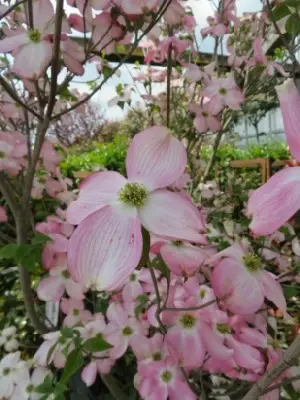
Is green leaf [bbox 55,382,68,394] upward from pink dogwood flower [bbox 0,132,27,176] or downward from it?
downward

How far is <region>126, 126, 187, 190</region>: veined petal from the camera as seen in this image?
1.38 feet

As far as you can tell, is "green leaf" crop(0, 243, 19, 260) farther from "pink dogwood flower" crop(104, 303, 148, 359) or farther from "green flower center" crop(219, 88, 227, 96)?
"green flower center" crop(219, 88, 227, 96)

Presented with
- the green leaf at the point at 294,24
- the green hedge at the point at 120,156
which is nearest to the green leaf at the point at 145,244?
the green leaf at the point at 294,24

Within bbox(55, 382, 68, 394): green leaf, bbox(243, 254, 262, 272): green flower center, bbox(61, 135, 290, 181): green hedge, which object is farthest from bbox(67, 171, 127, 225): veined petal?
bbox(61, 135, 290, 181): green hedge

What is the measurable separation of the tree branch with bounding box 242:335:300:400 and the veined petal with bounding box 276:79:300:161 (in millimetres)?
199

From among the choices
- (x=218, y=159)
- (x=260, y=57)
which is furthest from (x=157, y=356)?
(x=218, y=159)

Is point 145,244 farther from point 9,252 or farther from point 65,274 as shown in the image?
point 65,274

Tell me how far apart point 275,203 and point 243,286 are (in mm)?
237

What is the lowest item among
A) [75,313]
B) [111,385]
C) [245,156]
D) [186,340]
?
[245,156]

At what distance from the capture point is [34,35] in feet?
2.11

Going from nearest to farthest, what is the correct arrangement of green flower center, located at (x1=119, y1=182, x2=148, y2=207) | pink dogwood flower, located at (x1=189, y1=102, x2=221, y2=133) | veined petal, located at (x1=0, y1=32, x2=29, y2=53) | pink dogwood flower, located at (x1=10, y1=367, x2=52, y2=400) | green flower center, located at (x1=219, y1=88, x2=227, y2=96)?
green flower center, located at (x1=119, y1=182, x2=148, y2=207)
veined petal, located at (x1=0, y1=32, x2=29, y2=53)
pink dogwood flower, located at (x1=10, y1=367, x2=52, y2=400)
green flower center, located at (x1=219, y1=88, x2=227, y2=96)
pink dogwood flower, located at (x1=189, y1=102, x2=221, y2=133)

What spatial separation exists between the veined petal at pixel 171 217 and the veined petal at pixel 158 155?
0.02 metres

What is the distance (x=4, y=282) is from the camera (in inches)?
81.3

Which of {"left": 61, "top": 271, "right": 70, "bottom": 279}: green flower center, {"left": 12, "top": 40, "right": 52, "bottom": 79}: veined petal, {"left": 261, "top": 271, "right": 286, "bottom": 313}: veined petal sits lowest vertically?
{"left": 61, "top": 271, "right": 70, "bottom": 279}: green flower center
